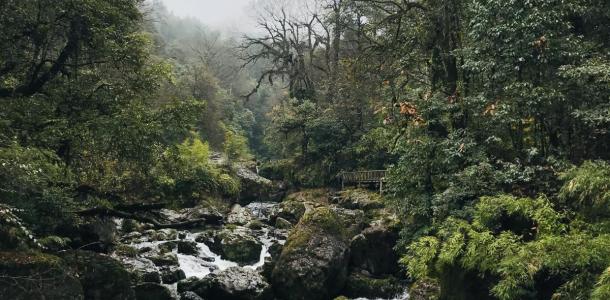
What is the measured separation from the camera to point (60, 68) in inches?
442

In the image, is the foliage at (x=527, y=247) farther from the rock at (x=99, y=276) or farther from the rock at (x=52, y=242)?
the rock at (x=52, y=242)

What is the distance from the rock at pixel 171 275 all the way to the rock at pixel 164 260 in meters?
0.52

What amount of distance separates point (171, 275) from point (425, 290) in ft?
24.4

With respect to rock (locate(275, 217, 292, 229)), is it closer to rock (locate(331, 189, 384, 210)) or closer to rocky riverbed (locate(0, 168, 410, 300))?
rock (locate(331, 189, 384, 210))

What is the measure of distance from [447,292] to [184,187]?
18.0 m

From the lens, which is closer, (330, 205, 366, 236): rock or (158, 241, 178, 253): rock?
(330, 205, 366, 236): rock

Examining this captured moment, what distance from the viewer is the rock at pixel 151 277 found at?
12.6 meters

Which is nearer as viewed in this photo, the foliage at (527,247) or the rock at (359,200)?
the foliage at (527,247)

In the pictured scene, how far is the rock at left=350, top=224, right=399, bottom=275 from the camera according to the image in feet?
44.6

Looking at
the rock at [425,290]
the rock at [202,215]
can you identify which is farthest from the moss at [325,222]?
the rock at [202,215]

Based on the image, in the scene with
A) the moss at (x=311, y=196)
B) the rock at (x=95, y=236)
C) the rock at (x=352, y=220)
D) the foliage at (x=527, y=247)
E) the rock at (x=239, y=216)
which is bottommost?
the rock at (x=239, y=216)

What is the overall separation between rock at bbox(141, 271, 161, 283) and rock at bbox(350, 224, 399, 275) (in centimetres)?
560

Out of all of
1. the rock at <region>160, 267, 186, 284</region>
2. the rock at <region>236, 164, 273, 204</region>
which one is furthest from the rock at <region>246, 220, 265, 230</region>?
the rock at <region>236, 164, 273, 204</region>

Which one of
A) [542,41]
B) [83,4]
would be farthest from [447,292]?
[83,4]
